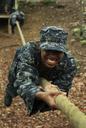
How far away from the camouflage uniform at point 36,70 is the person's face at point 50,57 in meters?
0.05

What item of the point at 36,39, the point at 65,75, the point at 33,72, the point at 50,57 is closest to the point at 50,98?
the point at 50,57

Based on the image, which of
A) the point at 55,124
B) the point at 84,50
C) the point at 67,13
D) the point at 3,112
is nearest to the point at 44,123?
the point at 55,124

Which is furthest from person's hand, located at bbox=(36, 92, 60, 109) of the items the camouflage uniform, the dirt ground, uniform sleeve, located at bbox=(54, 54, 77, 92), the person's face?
the dirt ground

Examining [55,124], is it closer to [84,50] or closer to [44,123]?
[44,123]

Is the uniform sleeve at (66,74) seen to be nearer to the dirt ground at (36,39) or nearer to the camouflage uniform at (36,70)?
the camouflage uniform at (36,70)

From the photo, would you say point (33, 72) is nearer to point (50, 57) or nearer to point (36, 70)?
point (36, 70)

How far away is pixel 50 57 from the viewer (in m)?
3.91

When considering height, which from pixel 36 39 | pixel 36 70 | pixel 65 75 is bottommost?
pixel 36 39

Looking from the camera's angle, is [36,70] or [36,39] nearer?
[36,70]

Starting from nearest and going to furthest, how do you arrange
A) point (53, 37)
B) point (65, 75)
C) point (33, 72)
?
point (53, 37) < point (33, 72) < point (65, 75)

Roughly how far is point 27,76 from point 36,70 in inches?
8.7

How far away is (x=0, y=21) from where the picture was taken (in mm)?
15047

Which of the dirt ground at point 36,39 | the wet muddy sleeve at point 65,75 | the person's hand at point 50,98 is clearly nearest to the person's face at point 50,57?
the person's hand at point 50,98

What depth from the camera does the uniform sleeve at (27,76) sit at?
3.87 metres
